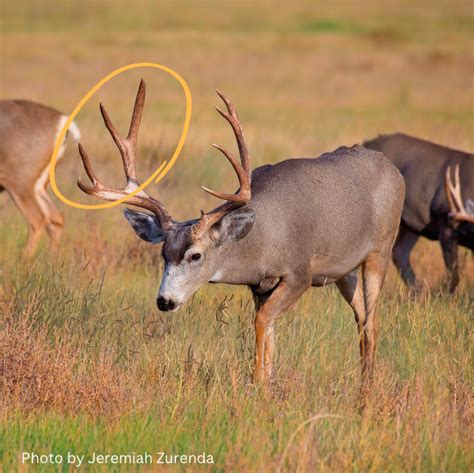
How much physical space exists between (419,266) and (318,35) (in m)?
31.6

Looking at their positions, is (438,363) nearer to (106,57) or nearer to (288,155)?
(288,155)

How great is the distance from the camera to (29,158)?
11391 millimetres

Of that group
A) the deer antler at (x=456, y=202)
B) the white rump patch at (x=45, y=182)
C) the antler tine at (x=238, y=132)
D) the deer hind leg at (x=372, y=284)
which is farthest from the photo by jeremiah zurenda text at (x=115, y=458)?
the white rump patch at (x=45, y=182)

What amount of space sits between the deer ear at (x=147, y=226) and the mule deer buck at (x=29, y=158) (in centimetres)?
467

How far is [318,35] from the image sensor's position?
138 feet

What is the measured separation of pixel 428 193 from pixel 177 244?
5.78 metres

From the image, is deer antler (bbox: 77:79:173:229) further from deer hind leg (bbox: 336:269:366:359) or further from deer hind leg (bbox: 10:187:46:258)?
deer hind leg (bbox: 10:187:46:258)

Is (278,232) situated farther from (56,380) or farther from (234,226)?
(56,380)

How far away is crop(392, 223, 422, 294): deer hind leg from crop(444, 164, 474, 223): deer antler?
0.68 m

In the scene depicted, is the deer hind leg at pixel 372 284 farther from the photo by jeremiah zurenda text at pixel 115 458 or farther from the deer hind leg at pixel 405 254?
the deer hind leg at pixel 405 254

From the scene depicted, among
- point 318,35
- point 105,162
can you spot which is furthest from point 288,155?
point 318,35

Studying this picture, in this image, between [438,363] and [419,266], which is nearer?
[438,363]

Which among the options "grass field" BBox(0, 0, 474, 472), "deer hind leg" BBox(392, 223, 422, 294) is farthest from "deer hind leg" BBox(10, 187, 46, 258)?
"deer hind leg" BBox(392, 223, 422, 294)

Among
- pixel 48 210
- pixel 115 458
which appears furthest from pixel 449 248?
pixel 115 458
